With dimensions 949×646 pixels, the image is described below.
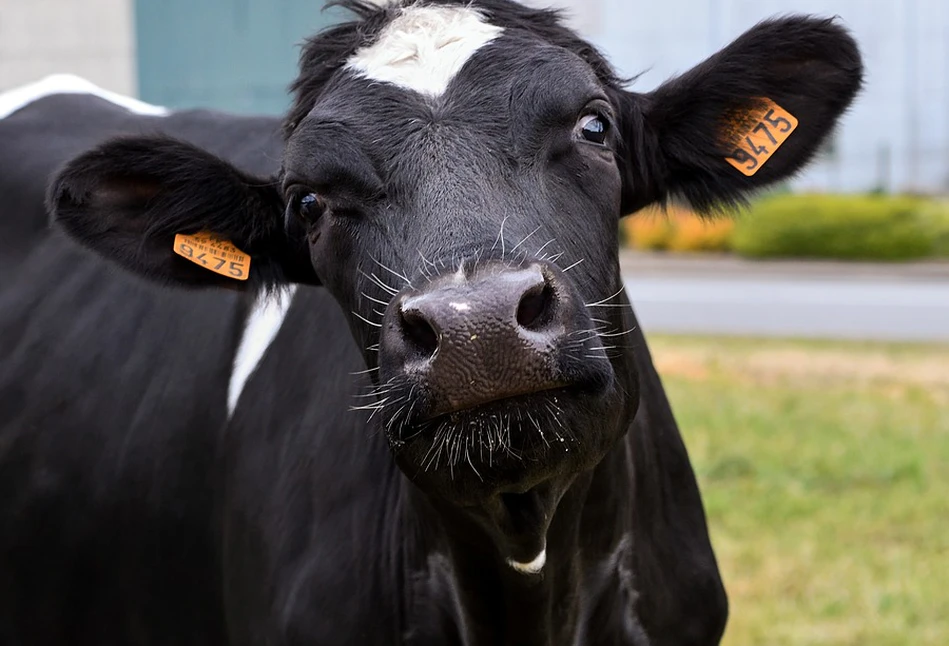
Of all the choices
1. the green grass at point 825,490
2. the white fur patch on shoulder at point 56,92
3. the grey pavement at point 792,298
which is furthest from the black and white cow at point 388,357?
the grey pavement at point 792,298

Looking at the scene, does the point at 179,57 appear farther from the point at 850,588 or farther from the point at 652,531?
the point at 652,531

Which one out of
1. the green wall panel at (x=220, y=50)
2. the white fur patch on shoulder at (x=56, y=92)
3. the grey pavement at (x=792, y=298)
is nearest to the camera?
the white fur patch on shoulder at (x=56, y=92)

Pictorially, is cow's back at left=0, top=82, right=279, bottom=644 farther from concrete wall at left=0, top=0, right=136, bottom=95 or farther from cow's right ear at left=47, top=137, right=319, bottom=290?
concrete wall at left=0, top=0, right=136, bottom=95

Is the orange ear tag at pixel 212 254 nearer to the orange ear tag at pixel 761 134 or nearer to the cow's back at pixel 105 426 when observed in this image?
the cow's back at pixel 105 426

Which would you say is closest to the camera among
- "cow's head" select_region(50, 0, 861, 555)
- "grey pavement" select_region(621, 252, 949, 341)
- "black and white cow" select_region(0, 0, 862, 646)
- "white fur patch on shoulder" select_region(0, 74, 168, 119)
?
"cow's head" select_region(50, 0, 861, 555)

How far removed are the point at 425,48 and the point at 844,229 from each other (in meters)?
21.0

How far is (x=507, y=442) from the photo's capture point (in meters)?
2.61

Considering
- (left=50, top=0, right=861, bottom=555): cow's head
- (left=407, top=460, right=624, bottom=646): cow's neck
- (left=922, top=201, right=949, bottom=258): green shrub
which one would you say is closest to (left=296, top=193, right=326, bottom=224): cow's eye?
(left=50, top=0, right=861, bottom=555): cow's head

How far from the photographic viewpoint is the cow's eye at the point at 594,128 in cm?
307

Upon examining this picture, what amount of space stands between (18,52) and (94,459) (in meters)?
9.90

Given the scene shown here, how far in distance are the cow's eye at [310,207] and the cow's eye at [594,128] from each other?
59 cm

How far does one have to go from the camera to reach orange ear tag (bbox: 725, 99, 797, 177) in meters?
3.52

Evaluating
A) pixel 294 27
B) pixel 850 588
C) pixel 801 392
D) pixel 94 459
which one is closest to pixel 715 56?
pixel 94 459

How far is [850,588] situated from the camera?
641cm
